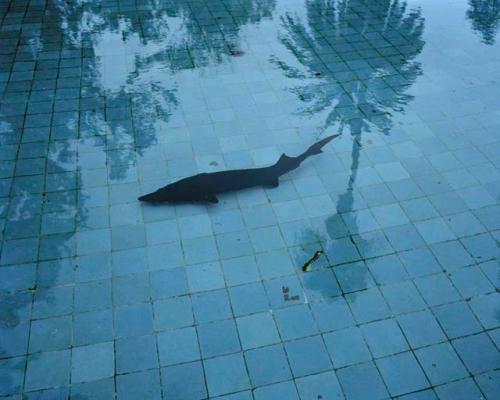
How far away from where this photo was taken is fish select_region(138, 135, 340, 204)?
5.45 meters

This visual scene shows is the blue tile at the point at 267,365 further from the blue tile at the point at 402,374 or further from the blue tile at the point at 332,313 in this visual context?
the blue tile at the point at 402,374

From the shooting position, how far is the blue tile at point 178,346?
163 inches

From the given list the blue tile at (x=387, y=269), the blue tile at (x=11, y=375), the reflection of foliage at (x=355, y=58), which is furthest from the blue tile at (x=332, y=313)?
the reflection of foliage at (x=355, y=58)

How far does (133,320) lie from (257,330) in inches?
50.8

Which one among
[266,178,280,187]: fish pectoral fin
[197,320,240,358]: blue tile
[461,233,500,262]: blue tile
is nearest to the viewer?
[197,320,240,358]: blue tile

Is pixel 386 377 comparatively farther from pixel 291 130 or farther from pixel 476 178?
pixel 291 130

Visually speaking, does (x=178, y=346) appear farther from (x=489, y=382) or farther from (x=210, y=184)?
(x=489, y=382)

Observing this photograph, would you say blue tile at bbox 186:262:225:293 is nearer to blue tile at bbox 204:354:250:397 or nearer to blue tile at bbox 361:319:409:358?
blue tile at bbox 204:354:250:397

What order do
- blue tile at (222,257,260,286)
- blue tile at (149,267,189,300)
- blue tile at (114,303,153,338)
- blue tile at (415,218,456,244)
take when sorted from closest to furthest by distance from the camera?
blue tile at (114,303,153,338)
blue tile at (149,267,189,300)
blue tile at (222,257,260,286)
blue tile at (415,218,456,244)

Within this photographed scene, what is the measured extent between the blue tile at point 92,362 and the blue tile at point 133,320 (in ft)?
0.60

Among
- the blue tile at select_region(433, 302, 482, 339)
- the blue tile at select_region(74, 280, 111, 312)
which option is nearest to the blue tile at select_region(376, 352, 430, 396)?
the blue tile at select_region(433, 302, 482, 339)

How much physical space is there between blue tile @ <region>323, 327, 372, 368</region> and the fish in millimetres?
2199

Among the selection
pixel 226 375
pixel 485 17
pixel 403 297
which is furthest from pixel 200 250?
pixel 485 17

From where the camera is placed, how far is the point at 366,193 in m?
5.78
